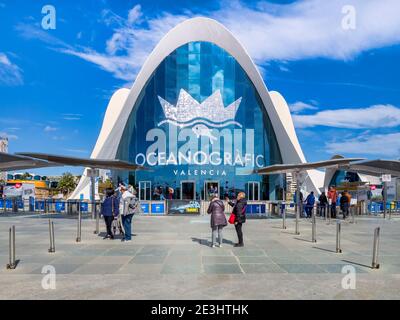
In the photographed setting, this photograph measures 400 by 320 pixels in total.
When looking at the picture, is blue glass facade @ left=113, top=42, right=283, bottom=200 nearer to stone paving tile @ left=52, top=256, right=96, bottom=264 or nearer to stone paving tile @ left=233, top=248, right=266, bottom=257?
stone paving tile @ left=233, top=248, right=266, bottom=257

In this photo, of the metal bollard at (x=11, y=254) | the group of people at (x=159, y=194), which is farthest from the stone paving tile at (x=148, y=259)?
the group of people at (x=159, y=194)

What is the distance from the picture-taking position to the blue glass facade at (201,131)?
37.4m

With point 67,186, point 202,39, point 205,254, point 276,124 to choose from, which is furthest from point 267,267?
point 67,186

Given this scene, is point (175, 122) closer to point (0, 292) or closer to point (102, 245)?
point (102, 245)

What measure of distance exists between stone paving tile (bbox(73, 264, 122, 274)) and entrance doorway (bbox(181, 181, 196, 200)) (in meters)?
28.3

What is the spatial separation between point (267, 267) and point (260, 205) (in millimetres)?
17079

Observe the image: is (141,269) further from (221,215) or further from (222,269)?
(221,215)

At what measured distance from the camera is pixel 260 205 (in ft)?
83.1

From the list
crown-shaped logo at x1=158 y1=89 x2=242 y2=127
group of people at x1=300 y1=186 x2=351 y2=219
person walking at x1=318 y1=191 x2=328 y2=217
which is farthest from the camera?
crown-shaped logo at x1=158 y1=89 x2=242 y2=127

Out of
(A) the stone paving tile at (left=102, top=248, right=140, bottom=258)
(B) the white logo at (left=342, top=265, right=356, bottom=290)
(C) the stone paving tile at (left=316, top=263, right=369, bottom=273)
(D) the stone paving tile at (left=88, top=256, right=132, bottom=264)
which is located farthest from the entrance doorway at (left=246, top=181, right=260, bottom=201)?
(B) the white logo at (left=342, top=265, right=356, bottom=290)

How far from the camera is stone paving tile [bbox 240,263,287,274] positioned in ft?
26.3

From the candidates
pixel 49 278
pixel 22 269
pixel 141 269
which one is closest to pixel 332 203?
pixel 141 269

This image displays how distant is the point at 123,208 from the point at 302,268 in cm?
619

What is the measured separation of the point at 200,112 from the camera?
1519 inches
